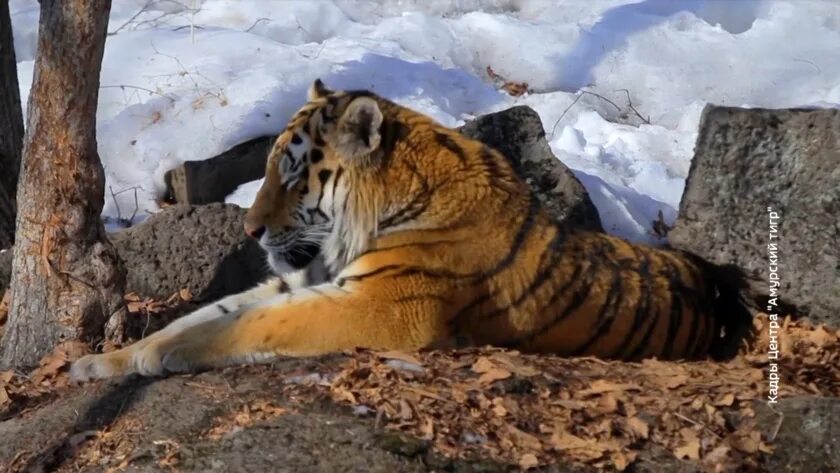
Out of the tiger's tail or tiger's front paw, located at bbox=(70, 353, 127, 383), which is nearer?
tiger's front paw, located at bbox=(70, 353, 127, 383)

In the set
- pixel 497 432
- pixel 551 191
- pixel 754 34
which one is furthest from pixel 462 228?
pixel 754 34

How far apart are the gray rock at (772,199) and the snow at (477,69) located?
3.21 ft

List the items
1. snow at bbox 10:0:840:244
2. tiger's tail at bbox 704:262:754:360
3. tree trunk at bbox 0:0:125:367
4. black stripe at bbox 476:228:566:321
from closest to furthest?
tree trunk at bbox 0:0:125:367
black stripe at bbox 476:228:566:321
tiger's tail at bbox 704:262:754:360
snow at bbox 10:0:840:244

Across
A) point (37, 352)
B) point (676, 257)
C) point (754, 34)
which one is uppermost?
point (754, 34)

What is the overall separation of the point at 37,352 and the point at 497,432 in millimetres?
1792

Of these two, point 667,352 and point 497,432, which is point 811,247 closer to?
point 667,352

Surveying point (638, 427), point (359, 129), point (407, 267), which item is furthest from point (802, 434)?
point (359, 129)

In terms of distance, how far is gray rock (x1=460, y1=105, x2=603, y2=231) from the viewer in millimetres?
5426

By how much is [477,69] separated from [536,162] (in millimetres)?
2320

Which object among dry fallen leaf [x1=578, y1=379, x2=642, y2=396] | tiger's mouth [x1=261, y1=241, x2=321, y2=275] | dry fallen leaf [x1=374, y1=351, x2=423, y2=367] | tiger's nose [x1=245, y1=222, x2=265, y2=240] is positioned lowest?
dry fallen leaf [x1=578, y1=379, x2=642, y2=396]

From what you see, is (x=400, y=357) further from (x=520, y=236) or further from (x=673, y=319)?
(x=673, y=319)

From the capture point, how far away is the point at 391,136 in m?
4.20

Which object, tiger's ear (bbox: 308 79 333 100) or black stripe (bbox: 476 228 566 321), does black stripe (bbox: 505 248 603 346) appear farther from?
tiger's ear (bbox: 308 79 333 100)

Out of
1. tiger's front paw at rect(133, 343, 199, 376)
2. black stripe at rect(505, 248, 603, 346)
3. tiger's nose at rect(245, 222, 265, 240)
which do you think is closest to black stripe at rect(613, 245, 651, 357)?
black stripe at rect(505, 248, 603, 346)
